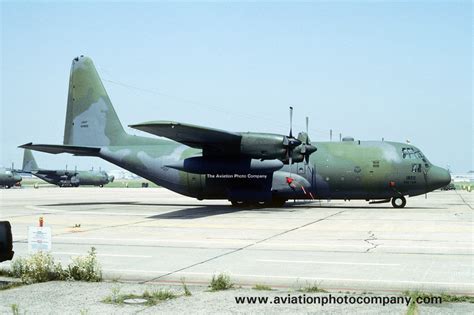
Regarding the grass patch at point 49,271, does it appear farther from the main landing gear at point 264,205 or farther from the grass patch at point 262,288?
the main landing gear at point 264,205

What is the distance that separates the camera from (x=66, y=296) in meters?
9.50

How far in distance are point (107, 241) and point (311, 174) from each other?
17.7 metres

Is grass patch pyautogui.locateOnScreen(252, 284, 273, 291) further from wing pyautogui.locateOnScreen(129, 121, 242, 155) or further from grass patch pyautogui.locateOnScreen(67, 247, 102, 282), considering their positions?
wing pyautogui.locateOnScreen(129, 121, 242, 155)

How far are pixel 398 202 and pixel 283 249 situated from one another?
67.1 ft

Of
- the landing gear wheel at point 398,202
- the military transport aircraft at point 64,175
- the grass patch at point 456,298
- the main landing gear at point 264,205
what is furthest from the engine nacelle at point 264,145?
the military transport aircraft at point 64,175

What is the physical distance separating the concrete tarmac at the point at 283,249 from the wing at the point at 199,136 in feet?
15.3

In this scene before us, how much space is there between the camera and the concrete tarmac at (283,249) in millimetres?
11133

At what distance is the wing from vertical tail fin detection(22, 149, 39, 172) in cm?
7573

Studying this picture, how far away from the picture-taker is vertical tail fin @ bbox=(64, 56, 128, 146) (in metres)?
37.4

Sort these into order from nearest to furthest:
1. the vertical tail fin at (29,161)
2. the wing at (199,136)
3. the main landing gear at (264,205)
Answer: the wing at (199,136) < the main landing gear at (264,205) < the vertical tail fin at (29,161)

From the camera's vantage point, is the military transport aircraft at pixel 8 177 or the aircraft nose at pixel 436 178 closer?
the aircraft nose at pixel 436 178

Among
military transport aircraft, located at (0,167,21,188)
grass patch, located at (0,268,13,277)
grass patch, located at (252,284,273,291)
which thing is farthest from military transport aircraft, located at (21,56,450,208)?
military transport aircraft, located at (0,167,21,188)

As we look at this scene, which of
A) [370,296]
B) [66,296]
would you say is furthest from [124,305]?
[370,296]

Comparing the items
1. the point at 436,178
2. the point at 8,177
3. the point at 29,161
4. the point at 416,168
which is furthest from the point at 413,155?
the point at 29,161
